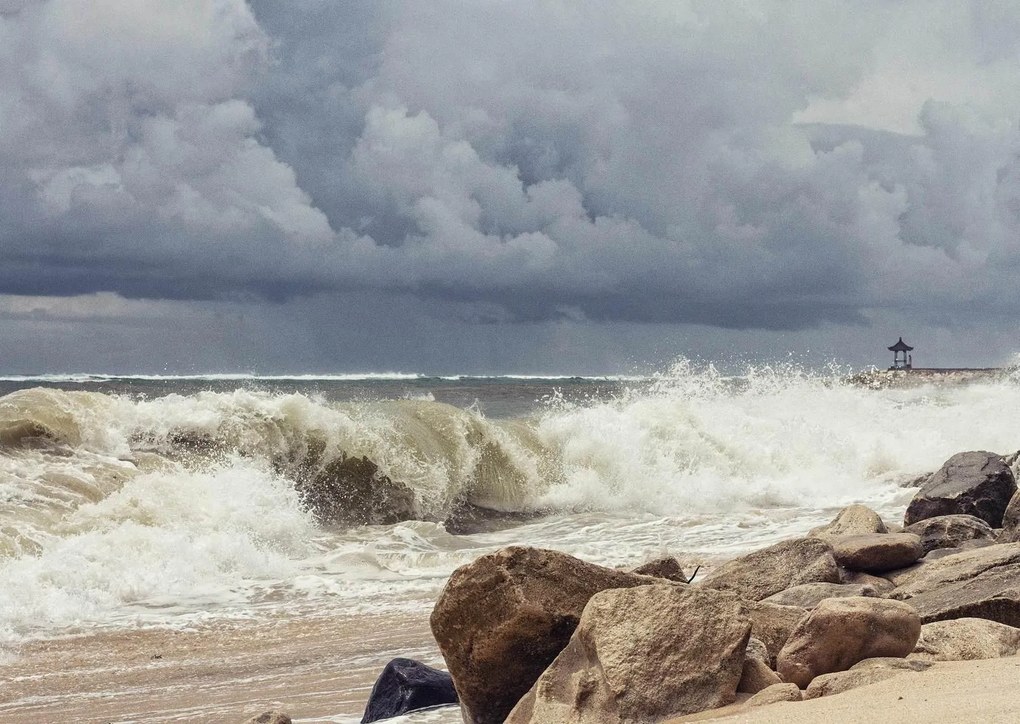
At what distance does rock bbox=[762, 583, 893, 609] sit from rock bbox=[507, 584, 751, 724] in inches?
54.0

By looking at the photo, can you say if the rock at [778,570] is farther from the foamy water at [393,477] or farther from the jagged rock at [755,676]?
the foamy water at [393,477]

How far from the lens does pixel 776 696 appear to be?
4.18 metres

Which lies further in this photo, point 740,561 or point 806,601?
point 740,561

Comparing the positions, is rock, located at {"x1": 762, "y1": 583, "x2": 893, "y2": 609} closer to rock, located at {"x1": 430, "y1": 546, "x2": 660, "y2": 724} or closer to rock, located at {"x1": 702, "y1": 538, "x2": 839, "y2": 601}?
rock, located at {"x1": 702, "y1": 538, "x2": 839, "y2": 601}

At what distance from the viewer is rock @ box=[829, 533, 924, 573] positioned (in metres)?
7.02

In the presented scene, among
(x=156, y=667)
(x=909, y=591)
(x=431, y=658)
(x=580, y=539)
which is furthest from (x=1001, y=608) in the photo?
(x=580, y=539)

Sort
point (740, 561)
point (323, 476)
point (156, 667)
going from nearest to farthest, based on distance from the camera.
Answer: point (740, 561), point (156, 667), point (323, 476)

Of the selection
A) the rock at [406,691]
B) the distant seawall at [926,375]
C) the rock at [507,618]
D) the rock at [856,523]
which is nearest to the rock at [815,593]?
the rock at [507,618]

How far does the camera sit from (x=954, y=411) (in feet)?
73.7

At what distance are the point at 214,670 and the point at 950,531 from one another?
5.50m

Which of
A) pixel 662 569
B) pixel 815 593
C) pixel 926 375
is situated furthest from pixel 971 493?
pixel 926 375

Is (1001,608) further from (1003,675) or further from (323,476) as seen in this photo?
(323,476)

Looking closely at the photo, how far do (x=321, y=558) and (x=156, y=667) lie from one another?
14.0 ft

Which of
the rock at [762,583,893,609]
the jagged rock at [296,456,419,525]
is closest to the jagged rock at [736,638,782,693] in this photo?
the rock at [762,583,893,609]
